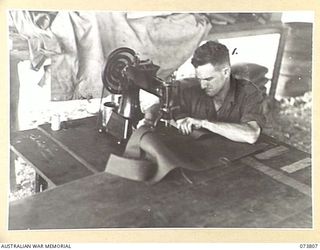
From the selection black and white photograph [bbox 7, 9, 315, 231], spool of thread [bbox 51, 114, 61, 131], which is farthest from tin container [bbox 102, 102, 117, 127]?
spool of thread [bbox 51, 114, 61, 131]

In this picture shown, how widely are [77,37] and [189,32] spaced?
0.27 m

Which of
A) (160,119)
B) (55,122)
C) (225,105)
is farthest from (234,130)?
(55,122)

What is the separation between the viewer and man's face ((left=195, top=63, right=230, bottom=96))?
1.18 metres

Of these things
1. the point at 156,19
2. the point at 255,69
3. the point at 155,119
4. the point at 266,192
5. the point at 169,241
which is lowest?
the point at 169,241

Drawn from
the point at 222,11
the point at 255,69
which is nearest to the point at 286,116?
the point at 255,69

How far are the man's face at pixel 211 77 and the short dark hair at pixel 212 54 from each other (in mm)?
12

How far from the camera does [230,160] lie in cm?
116

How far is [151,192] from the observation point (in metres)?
1.10

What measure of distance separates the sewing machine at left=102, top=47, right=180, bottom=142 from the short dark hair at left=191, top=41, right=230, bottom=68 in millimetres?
91

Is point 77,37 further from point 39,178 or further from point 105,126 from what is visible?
point 39,178

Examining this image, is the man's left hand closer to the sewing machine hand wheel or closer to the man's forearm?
the man's forearm

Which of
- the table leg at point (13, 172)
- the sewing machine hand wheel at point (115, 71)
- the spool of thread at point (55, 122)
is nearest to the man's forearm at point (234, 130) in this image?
the sewing machine hand wheel at point (115, 71)

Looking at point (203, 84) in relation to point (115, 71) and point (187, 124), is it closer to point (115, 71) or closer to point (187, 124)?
point (187, 124)

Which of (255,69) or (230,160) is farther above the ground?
(255,69)
